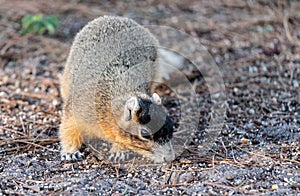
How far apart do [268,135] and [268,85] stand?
1.38 meters

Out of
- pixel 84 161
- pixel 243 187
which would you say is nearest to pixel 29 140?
pixel 84 161

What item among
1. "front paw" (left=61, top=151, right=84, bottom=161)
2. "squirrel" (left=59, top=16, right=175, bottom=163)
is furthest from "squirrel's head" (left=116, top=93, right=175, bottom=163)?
"front paw" (left=61, top=151, right=84, bottom=161)

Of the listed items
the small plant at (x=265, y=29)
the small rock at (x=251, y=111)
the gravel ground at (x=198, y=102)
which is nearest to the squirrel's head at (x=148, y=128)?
the gravel ground at (x=198, y=102)

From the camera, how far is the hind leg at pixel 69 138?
521cm

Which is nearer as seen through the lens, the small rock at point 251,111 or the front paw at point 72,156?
the front paw at point 72,156

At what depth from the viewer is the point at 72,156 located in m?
5.16

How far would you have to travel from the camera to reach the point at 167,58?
23.9 feet

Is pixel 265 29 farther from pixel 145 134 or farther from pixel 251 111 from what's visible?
pixel 145 134

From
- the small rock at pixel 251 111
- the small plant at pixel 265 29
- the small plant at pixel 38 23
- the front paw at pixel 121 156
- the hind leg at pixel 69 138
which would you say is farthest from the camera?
the small plant at pixel 265 29

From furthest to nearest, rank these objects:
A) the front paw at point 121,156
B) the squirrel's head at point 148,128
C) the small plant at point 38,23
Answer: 1. the small plant at point 38,23
2. the front paw at point 121,156
3. the squirrel's head at point 148,128

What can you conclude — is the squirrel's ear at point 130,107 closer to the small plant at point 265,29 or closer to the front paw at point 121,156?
the front paw at point 121,156

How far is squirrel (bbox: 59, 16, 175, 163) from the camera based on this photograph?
15.5ft

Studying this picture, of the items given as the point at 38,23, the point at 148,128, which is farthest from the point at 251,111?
the point at 38,23

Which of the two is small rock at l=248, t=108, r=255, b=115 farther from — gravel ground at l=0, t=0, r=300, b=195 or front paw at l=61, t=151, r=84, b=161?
front paw at l=61, t=151, r=84, b=161
